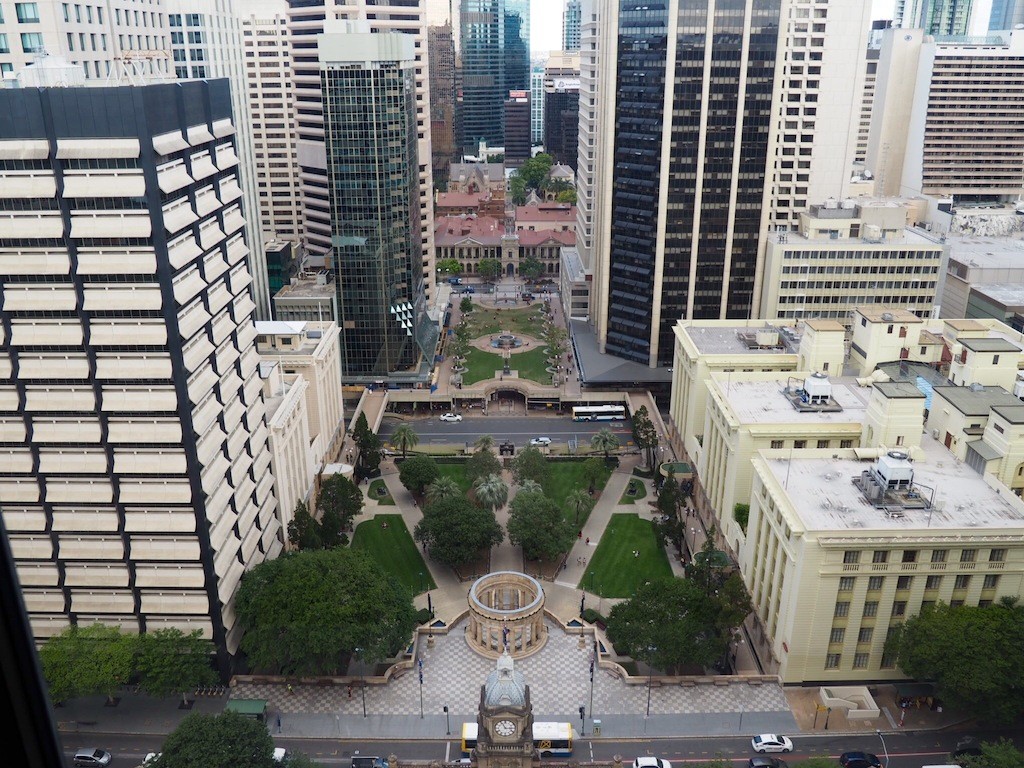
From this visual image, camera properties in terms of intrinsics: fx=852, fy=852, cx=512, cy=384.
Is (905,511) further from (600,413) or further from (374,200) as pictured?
(374,200)

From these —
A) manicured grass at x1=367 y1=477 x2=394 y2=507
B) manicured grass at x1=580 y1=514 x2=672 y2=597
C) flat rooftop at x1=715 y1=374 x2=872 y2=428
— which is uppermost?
flat rooftop at x1=715 y1=374 x2=872 y2=428

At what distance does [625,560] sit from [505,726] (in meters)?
36.8

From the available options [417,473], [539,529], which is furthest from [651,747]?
[417,473]

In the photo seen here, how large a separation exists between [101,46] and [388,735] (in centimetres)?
7824

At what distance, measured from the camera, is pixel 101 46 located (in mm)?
93188

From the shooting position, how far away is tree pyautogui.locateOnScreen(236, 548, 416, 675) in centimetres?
7875

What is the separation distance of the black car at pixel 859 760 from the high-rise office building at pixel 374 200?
320ft

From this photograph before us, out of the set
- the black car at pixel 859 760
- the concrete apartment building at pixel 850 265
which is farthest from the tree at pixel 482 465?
the black car at pixel 859 760

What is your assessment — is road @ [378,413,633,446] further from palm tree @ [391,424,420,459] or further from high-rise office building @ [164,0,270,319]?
high-rise office building @ [164,0,270,319]

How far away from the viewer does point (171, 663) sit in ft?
249

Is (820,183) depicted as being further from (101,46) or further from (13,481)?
(13,481)

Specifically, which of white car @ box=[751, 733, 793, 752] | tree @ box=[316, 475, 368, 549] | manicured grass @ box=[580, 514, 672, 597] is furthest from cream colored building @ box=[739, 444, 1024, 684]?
tree @ box=[316, 475, 368, 549]

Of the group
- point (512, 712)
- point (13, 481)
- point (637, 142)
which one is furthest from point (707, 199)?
point (13, 481)

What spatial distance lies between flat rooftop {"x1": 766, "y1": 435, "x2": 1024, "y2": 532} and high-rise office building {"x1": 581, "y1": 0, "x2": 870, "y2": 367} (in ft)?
200
